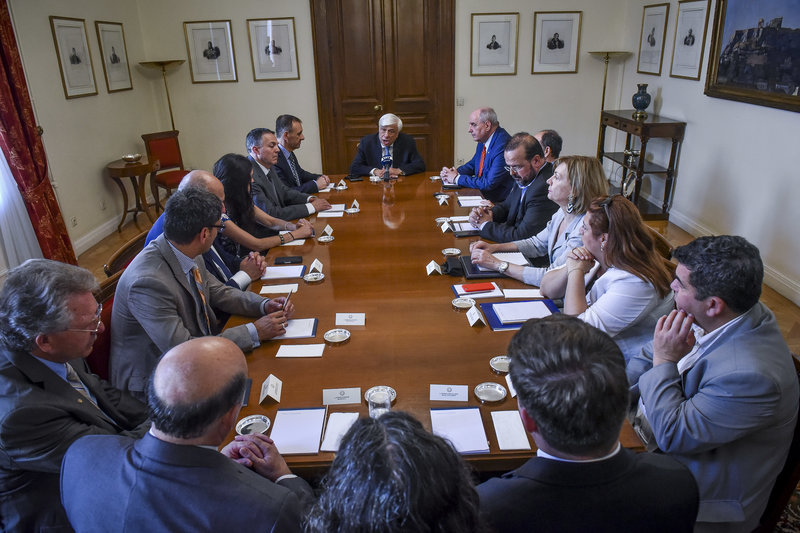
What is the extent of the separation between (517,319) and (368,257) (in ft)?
3.27

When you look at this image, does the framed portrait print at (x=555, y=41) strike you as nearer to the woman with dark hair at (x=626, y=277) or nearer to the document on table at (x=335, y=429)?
the woman with dark hair at (x=626, y=277)

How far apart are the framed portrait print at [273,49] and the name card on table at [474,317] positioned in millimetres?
5491

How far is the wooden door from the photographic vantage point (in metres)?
6.42

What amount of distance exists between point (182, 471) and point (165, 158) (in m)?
5.88

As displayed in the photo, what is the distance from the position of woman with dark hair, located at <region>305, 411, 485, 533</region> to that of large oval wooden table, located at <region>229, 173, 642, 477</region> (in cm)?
60

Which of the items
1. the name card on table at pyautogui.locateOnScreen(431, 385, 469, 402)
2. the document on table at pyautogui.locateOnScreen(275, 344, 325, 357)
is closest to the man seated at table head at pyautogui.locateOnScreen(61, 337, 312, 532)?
the name card on table at pyautogui.locateOnScreen(431, 385, 469, 402)

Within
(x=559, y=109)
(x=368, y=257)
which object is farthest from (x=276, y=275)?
(x=559, y=109)

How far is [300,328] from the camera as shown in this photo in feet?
6.72

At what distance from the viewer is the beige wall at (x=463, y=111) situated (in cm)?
416

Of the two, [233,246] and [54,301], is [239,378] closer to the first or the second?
[54,301]

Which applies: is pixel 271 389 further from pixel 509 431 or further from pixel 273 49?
pixel 273 49

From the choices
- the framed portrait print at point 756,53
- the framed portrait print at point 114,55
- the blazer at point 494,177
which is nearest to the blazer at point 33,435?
the blazer at point 494,177

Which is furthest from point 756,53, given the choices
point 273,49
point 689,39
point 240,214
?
point 273,49

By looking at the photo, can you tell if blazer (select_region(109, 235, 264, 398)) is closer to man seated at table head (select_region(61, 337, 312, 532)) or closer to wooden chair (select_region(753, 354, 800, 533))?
man seated at table head (select_region(61, 337, 312, 532))
